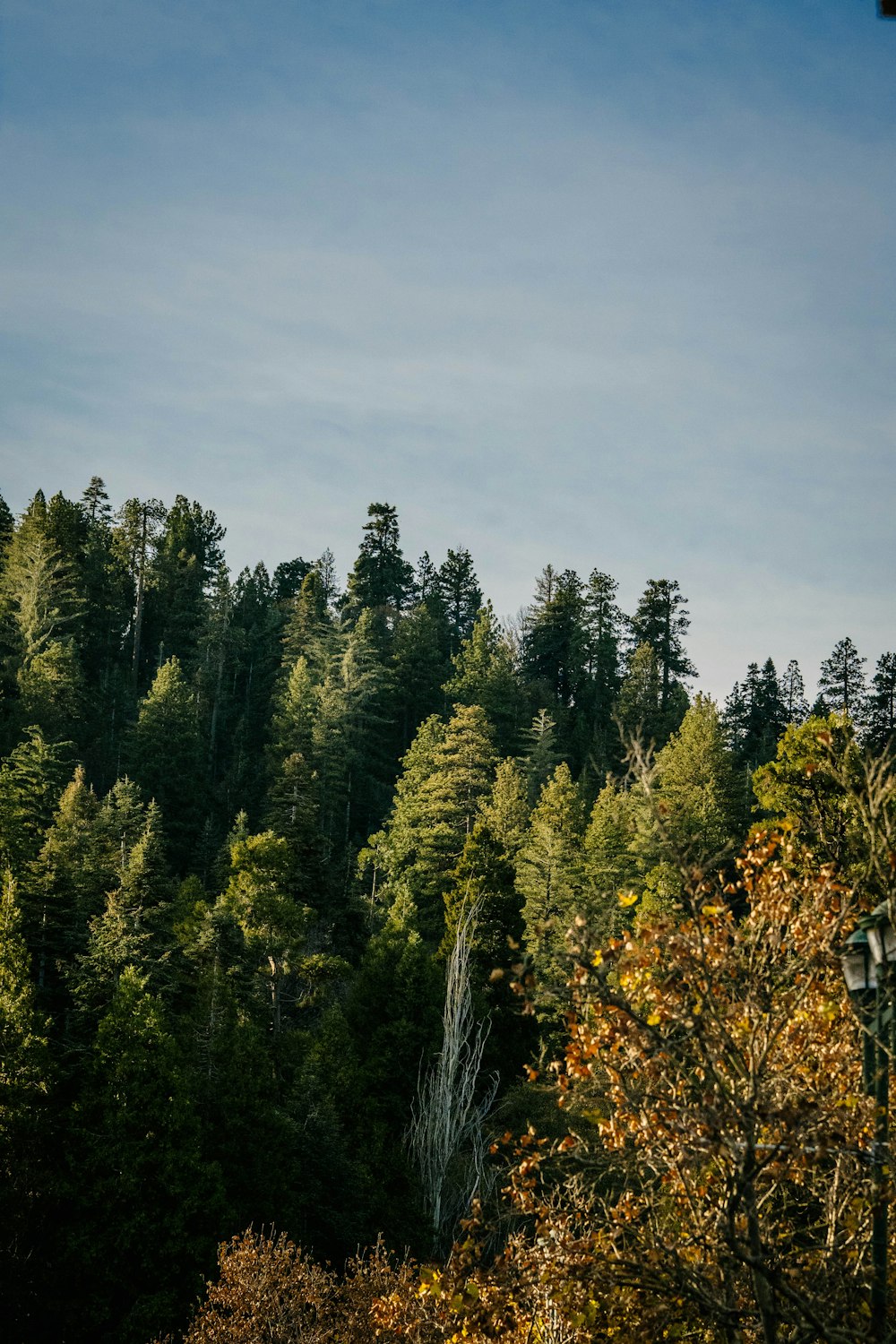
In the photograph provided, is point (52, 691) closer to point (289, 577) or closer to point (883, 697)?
point (289, 577)

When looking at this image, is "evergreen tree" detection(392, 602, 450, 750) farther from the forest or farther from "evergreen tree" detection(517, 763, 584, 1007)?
"evergreen tree" detection(517, 763, 584, 1007)

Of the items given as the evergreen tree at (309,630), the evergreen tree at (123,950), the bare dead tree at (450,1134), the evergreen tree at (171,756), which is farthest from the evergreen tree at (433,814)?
the evergreen tree at (123,950)

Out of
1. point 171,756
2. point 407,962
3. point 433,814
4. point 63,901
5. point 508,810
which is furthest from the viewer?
point 171,756

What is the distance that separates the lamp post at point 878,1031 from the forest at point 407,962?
29 cm

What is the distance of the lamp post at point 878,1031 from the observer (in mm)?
5578

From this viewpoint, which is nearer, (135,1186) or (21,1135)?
(135,1186)

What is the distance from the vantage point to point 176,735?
53.8m

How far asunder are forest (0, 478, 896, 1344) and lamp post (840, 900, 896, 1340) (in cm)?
29

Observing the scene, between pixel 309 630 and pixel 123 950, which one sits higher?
pixel 309 630

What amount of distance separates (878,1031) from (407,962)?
93.4ft

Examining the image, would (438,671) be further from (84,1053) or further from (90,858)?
(84,1053)

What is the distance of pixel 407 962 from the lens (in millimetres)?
33250

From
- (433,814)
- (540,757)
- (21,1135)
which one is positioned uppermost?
(540,757)

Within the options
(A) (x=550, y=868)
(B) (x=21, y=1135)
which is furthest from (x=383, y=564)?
(B) (x=21, y=1135)
